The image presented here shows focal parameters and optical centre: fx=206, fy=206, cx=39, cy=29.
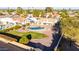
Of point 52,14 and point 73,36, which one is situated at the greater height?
point 52,14

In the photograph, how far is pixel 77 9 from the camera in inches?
143

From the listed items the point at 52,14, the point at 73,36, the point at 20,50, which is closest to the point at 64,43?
the point at 73,36

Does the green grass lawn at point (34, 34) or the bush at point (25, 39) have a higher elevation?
the green grass lawn at point (34, 34)

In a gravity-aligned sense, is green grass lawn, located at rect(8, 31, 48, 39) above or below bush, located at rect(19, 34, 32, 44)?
above

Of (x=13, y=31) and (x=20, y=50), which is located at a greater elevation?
(x=13, y=31)
